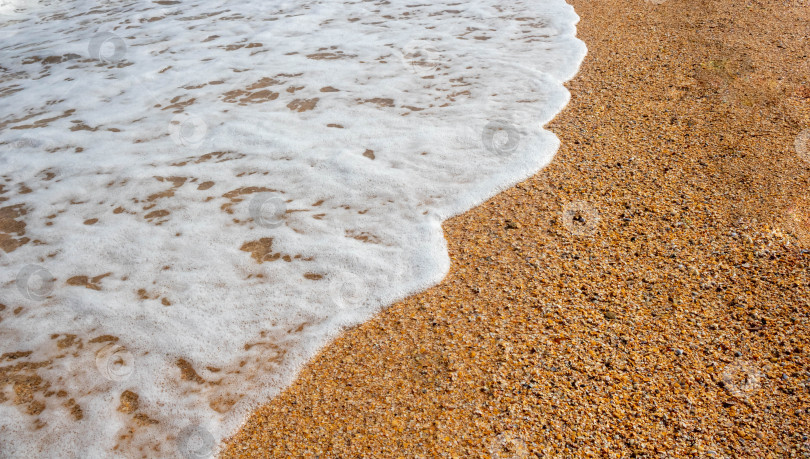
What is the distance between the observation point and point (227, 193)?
12.0ft

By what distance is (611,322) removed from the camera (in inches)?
91.2

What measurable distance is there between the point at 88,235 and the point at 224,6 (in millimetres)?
6027

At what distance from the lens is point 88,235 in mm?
3385

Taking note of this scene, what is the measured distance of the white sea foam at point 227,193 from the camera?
236 centimetres

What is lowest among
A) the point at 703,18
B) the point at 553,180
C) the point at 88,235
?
the point at 88,235

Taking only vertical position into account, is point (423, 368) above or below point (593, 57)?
below

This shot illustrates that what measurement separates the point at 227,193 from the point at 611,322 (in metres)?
2.83

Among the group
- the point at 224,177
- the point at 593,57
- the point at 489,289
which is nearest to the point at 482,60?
the point at 593,57

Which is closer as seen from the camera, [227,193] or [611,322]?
[611,322]

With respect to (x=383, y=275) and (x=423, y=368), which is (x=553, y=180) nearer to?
(x=383, y=275)

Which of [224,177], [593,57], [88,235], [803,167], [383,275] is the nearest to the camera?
[383,275]

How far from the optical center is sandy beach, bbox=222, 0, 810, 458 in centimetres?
192

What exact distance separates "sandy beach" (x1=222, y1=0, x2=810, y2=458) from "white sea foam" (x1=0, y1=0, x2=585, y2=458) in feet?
0.86

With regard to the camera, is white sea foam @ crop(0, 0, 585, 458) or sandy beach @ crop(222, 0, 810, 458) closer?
sandy beach @ crop(222, 0, 810, 458)
